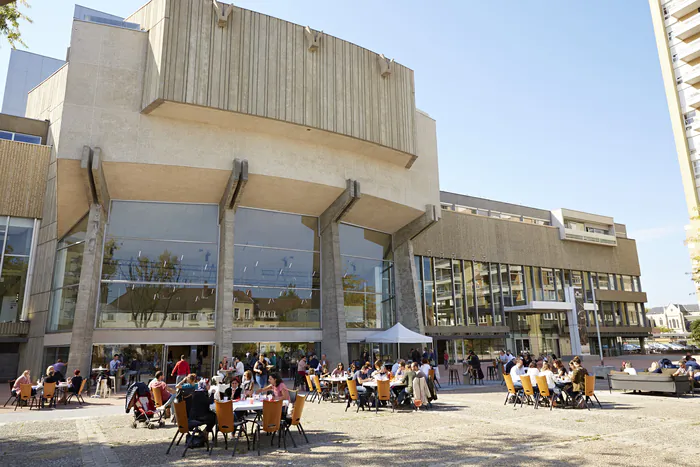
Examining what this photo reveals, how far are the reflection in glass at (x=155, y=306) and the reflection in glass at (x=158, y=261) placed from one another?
41 centimetres

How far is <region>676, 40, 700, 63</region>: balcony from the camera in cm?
3753

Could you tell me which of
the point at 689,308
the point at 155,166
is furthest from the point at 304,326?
the point at 689,308

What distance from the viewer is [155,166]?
67.5ft

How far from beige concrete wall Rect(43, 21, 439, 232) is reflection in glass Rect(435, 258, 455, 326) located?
12.9 meters

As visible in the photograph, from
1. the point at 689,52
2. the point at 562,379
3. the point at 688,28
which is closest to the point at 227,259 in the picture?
the point at 562,379

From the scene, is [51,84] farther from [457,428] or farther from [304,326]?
[457,428]

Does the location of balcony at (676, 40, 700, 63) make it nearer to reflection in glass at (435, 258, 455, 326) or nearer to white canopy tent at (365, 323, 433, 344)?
reflection in glass at (435, 258, 455, 326)

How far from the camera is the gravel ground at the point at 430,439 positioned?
25.1 feet

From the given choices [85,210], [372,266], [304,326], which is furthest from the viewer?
[372,266]

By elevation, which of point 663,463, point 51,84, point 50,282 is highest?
point 51,84

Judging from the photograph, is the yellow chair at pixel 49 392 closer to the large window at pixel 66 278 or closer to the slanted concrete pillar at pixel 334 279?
the large window at pixel 66 278

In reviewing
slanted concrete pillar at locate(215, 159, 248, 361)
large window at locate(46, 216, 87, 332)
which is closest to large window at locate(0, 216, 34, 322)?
large window at locate(46, 216, 87, 332)

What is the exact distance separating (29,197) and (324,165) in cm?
1587

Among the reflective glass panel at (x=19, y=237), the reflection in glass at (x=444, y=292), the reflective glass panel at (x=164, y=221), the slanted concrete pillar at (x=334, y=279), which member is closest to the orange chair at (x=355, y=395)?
the slanted concrete pillar at (x=334, y=279)
